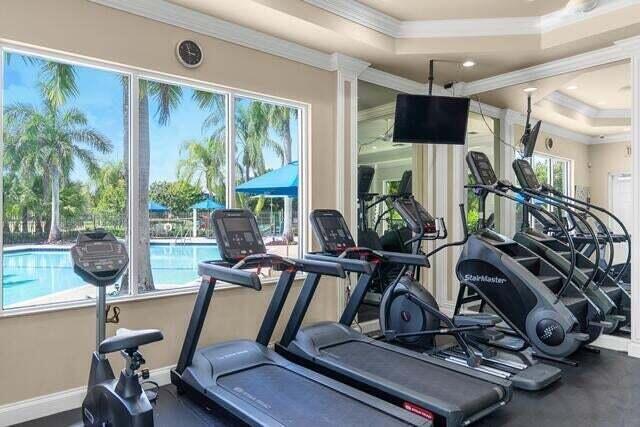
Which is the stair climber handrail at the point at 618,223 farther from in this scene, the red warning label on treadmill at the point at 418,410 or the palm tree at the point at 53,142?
the palm tree at the point at 53,142

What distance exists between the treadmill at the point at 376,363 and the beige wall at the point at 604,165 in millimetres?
2381

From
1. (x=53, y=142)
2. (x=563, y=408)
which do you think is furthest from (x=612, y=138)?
(x=53, y=142)

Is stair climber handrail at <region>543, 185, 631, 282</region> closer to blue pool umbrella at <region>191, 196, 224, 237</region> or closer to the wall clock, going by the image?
blue pool umbrella at <region>191, 196, 224, 237</region>

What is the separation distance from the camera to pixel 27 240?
9.98ft

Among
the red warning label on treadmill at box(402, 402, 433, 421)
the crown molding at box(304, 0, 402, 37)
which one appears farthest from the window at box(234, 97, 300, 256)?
the red warning label on treadmill at box(402, 402, 433, 421)

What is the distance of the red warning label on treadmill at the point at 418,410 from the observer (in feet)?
8.44

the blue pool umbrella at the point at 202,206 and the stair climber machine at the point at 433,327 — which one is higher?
the blue pool umbrella at the point at 202,206

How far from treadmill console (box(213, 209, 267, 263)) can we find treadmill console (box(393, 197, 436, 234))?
1639 millimetres

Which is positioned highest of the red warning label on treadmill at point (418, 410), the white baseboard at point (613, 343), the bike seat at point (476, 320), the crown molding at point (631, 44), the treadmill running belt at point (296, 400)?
the crown molding at point (631, 44)

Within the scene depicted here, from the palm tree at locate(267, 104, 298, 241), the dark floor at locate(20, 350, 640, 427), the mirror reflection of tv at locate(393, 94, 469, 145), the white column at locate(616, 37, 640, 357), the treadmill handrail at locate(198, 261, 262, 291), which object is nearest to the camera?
the treadmill handrail at locate(198, 261, 262, 291)

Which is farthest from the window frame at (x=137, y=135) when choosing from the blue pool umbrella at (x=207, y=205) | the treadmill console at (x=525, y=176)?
the treadmill console at (x=525, y=176)

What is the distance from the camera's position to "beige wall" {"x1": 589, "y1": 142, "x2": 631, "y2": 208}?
4531mm

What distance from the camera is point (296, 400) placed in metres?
2.67

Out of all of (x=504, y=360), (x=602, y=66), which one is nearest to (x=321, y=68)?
(x=602, y=66)
